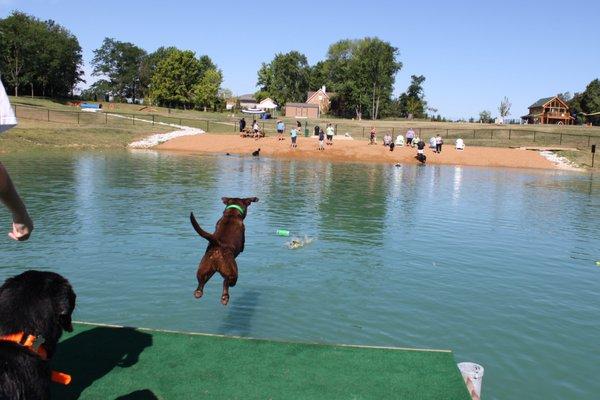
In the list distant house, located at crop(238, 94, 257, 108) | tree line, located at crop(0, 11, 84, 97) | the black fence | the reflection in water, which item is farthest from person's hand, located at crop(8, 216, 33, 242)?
distant house, located at crop(238, 94, 257, 108)

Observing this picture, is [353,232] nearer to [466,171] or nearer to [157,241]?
[157,241]

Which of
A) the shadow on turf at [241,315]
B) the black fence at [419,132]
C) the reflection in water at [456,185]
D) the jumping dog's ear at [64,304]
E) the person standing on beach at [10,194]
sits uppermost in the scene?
the black fence at [419,132]

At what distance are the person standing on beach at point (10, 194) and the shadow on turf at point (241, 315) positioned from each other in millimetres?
5169

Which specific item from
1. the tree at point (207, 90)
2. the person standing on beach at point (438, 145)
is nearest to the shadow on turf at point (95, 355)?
the person standing on beach at point (438, 145)

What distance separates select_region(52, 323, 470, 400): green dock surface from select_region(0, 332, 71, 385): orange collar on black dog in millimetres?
912

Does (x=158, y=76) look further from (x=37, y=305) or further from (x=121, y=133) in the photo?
(x=37, y=305)

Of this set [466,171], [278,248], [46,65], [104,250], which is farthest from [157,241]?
[46,65]

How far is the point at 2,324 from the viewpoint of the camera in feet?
13.1

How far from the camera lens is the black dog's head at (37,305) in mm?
Answer: 4047

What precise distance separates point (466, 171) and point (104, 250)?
30.1m

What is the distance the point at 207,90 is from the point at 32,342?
346ft

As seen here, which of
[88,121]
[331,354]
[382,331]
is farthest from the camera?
[88,121]

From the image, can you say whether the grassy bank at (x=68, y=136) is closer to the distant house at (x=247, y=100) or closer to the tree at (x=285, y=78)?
the tree at (x=285, y=78)

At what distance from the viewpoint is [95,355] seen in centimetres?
581
